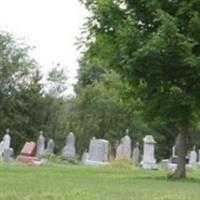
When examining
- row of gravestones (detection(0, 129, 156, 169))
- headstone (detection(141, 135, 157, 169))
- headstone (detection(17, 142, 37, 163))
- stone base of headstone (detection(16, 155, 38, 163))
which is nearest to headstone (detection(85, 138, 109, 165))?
row of gravestones (detection(0, 129, 156, 169))

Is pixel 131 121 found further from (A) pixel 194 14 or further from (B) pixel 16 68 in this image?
(A) pixel 194 14

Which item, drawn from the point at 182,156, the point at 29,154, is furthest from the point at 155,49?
Result: the point at 29,154

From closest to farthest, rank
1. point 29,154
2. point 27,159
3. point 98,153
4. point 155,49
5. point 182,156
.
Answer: point 155,49 → point 182,156 → point 27,159 → point 29,154 → point 98,153

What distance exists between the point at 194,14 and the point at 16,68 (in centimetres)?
4332

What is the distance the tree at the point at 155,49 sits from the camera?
67.5ft

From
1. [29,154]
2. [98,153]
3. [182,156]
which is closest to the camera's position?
[182,156]

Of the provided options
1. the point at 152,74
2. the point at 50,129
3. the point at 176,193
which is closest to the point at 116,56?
the point at 152,74

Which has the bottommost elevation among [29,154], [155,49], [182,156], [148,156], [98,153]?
[182,156]

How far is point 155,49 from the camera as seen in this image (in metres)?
20.3

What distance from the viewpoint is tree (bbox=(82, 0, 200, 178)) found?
2056 centimetres

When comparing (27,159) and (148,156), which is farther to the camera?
(148,156)

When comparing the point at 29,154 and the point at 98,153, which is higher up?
the point at 98,153

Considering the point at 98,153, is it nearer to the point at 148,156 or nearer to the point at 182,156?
the point at 148,156

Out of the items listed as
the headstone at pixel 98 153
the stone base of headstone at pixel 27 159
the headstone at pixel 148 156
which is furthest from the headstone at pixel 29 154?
the headstone at pixel 148 156
